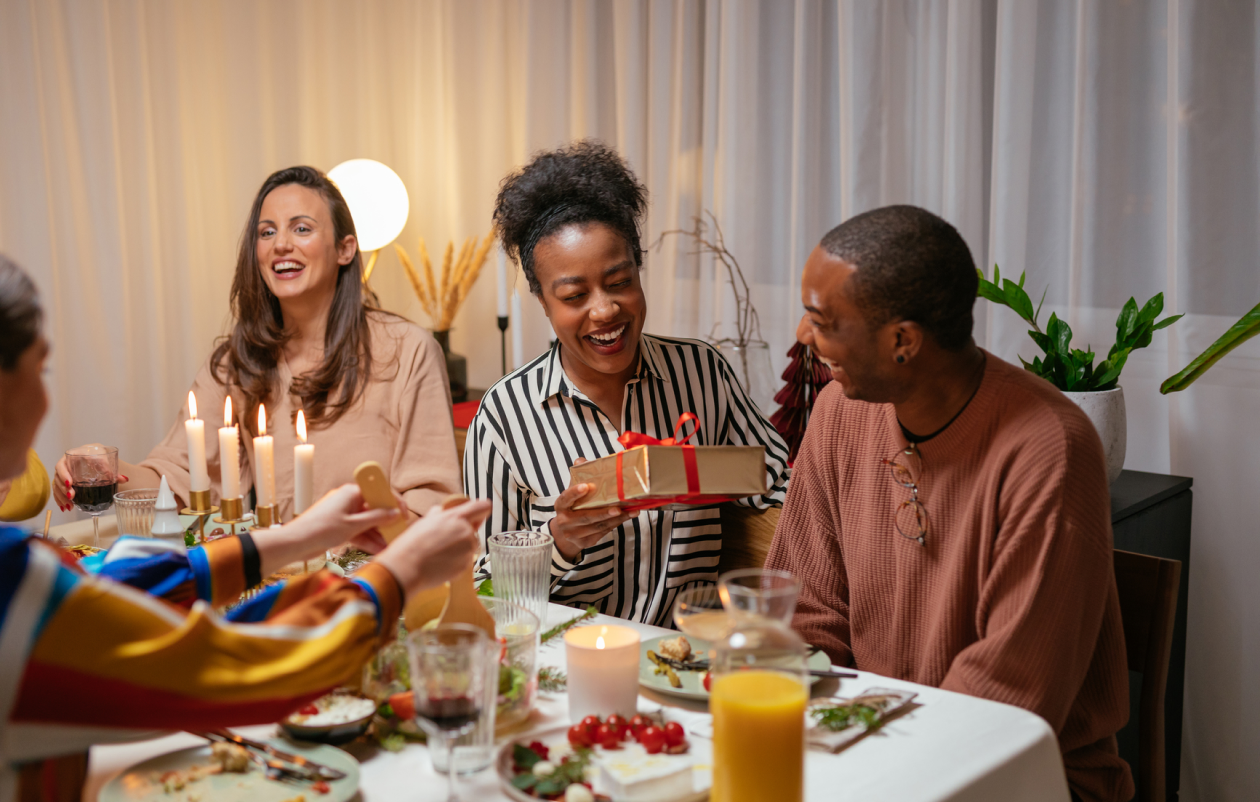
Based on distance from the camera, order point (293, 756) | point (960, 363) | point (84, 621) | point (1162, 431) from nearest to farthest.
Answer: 1. point (84, 621)
2. point (293, 756)
3. point (960, 363)
4. point (1162, 431)

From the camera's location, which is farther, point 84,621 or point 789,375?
point 789,375

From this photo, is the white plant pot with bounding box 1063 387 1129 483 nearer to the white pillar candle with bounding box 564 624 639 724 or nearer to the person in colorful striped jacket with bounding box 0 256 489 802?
the white pillar candle with bounding box 564 624 639 724

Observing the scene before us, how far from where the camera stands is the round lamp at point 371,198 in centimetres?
374

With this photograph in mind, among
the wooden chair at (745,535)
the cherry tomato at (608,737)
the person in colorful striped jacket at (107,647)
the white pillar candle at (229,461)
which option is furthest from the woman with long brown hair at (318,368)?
the person in colorful striped jacket at (107,647)

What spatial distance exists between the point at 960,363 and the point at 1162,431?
4.38 ft

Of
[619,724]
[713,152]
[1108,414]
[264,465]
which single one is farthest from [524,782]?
[713,152]

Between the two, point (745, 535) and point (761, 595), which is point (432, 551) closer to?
point (761, 595)

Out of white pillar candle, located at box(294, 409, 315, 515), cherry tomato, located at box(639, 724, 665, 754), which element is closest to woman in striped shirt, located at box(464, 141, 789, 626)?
→ white pillar candle, located at box(294, 409, 315, 515)

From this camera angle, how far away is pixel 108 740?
0.90m

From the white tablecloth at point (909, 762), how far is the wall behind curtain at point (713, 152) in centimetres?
149

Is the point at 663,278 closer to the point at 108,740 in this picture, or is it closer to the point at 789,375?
the point at 789,375

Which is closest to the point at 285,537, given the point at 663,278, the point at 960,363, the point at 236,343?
the point at 960,363

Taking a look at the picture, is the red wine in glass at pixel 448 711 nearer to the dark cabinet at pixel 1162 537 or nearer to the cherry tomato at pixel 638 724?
the cherry tomato at pixel 638 724

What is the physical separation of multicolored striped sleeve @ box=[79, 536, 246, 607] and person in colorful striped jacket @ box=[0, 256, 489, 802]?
0.21 meters
